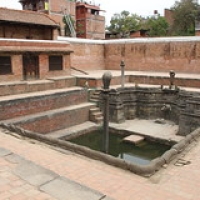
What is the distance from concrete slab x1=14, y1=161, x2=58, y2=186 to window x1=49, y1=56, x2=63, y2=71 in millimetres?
11950

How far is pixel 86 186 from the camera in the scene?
398 cm

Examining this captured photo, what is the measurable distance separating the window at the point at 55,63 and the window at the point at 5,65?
290cm

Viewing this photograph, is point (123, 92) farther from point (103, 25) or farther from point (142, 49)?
point (103, 25)

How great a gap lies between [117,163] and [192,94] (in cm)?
859

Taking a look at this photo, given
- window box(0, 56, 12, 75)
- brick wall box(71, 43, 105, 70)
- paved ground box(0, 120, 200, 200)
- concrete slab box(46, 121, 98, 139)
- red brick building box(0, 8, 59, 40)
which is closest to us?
paved ground box(0, 120, 200, 200)

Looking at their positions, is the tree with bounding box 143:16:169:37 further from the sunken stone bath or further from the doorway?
the doorway

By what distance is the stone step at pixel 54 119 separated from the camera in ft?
33.8

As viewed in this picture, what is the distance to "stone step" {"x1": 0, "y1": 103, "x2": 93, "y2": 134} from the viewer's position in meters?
10.3

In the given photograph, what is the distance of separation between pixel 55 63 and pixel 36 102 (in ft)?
18.8

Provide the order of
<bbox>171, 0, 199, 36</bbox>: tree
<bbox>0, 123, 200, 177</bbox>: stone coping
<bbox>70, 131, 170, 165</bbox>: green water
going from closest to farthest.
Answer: <bbox>0, 123, 200, 177</bbox>: stone coping, <bbox>70, 131, 170, 165</bbox>: green water, <bbox>171, 0, 199, 36</bbox>: tree

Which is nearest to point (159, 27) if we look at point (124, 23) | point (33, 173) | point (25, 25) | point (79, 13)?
point (124, 23)

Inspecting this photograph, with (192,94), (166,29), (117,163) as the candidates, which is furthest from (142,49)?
(117,163)

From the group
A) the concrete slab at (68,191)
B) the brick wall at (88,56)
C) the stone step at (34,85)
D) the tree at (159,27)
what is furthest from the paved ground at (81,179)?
the tree at (159,27)

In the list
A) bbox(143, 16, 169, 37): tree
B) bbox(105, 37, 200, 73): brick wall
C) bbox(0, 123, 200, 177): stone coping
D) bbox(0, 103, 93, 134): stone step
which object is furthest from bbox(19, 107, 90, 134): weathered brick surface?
bbox(143, 16, 169, 37): tree
